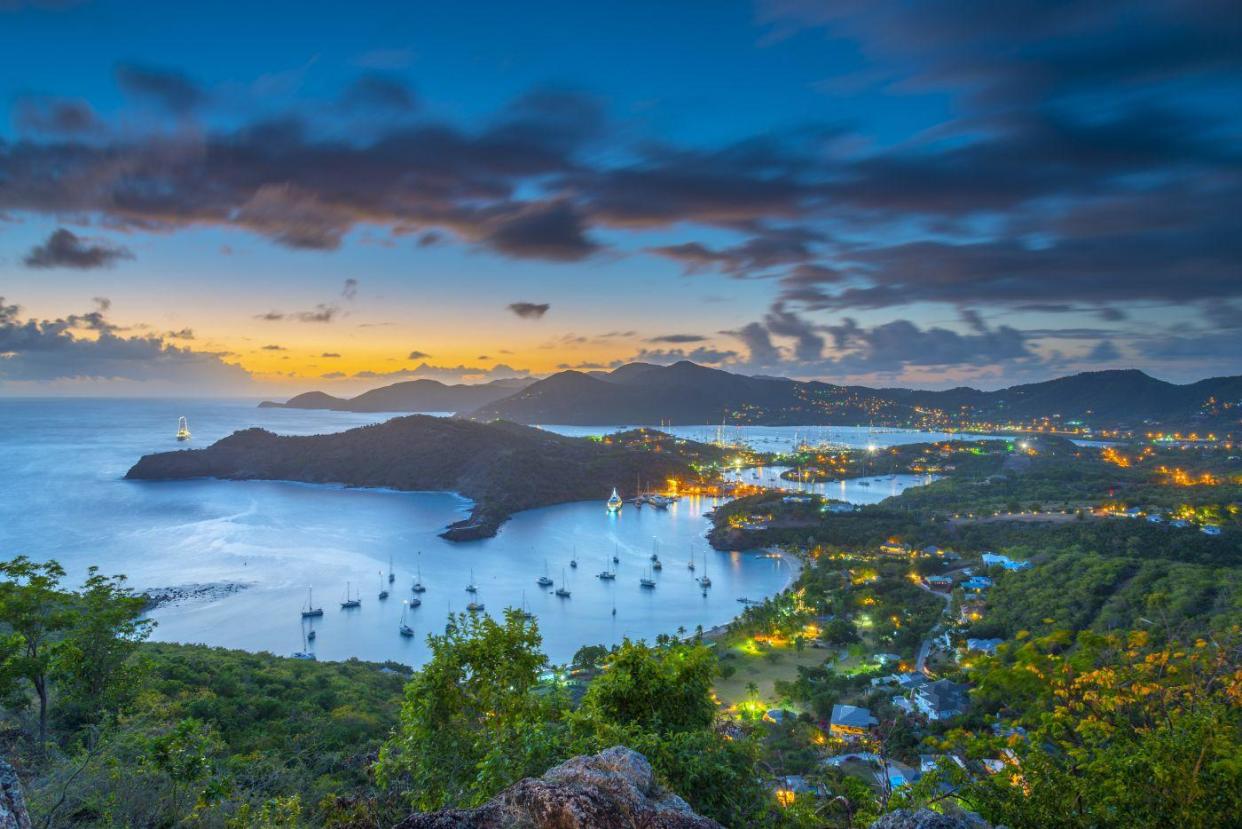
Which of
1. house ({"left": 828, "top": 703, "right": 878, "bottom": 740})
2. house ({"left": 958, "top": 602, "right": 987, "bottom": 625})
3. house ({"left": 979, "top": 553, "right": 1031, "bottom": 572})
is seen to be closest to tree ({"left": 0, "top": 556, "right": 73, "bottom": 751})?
house ({"left": 828, "top": 703, "right": 878, "bottom": 740})

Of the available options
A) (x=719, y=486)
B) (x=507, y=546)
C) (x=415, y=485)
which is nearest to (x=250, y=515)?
(x=415, y=485)

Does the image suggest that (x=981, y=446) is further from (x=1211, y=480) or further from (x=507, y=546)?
(x=507, y=546)

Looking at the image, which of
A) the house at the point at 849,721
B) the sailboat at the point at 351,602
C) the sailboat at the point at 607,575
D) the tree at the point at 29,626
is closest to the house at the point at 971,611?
the house at the point at 849,721

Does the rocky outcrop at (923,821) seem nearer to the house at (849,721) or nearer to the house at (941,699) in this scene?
the house at (941,699)

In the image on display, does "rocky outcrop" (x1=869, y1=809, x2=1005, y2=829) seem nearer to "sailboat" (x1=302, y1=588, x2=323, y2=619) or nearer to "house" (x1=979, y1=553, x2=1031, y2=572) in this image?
"house" (x1=979, y1=553, x2=1031, y2=572)

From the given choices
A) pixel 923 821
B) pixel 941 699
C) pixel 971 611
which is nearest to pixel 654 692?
pixel 923 821

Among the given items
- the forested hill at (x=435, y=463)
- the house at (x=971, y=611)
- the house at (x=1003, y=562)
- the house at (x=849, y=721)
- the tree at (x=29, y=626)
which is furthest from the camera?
the forested hill at (x=435, y=463)

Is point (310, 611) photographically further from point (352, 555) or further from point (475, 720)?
point (475, 720)
